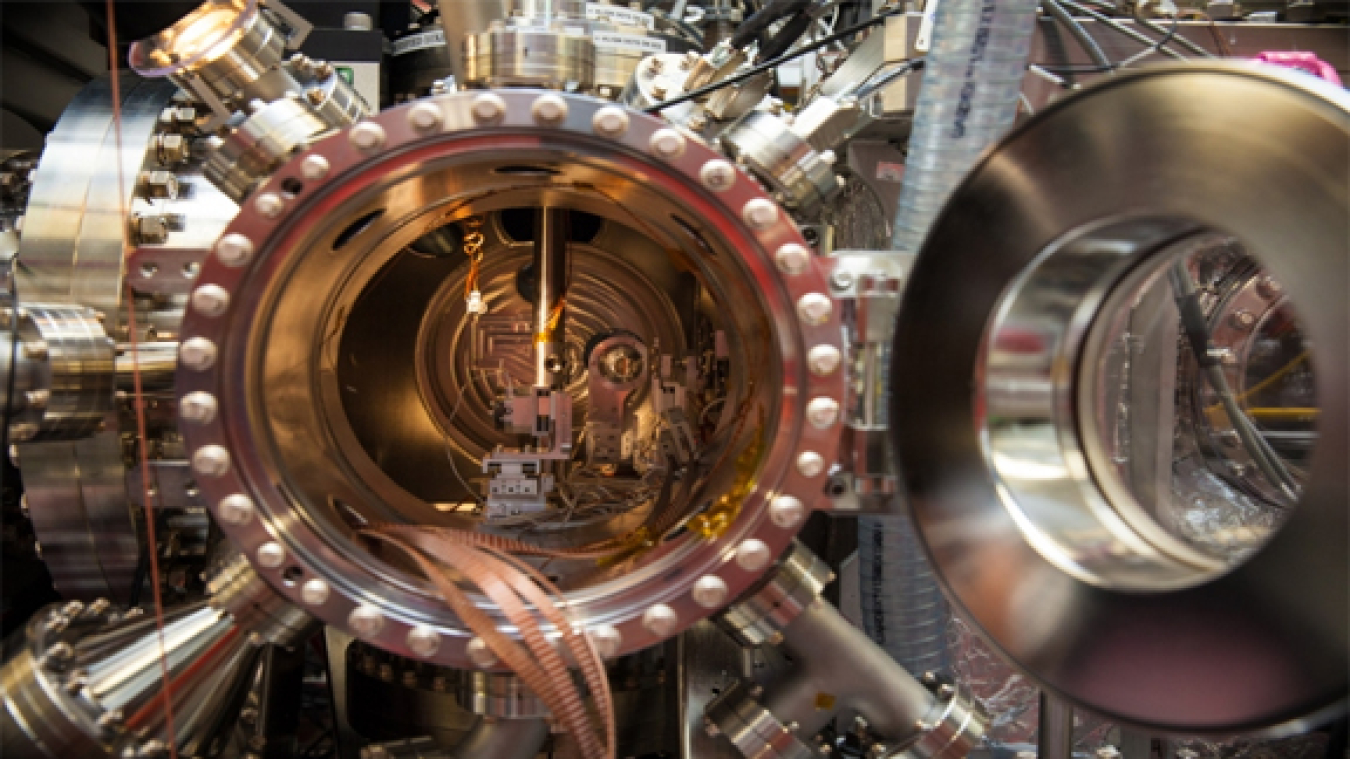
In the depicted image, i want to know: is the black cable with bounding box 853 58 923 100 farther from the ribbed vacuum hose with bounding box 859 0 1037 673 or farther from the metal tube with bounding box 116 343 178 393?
the metal tube with bounding box 116 343 178 393

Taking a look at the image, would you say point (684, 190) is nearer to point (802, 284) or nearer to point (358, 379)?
point (802, 284)

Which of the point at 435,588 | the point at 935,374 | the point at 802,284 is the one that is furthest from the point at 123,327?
the point at 935,374

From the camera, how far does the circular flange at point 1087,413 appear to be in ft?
3.14

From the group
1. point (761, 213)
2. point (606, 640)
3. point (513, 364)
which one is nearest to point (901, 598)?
point (606, 640)

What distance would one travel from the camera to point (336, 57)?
217cm

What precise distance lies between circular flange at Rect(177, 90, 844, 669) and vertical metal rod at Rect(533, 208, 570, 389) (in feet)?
3.28

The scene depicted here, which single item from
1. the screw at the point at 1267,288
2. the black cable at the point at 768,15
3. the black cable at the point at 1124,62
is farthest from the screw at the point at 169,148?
the screw at the point at 1267,288

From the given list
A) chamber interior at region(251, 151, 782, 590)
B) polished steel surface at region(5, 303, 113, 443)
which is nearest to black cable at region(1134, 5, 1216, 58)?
chamber interior at region(251, 151, 782, 590)

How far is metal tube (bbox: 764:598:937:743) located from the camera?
1590 millimetres

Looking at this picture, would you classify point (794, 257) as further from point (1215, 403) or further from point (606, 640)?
point (1215, 403)

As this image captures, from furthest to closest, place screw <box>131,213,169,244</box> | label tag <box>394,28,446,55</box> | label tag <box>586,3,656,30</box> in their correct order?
label tag <box>394,28,446,55</box> → label tag <box>586,3,656,30</box> → screw <box>131,213,169,244</box>

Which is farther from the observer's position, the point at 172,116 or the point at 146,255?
the point at 172,116

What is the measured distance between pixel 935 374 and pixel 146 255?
109 centimetres

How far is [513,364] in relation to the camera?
135 inches
